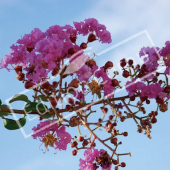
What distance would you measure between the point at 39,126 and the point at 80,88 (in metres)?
0.48

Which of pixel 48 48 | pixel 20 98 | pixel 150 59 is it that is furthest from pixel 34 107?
pixel 150 59

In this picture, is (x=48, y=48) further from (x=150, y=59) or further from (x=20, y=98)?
(x=150, y=59)

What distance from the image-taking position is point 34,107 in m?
2.32

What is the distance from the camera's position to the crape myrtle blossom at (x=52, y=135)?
2.56 meters

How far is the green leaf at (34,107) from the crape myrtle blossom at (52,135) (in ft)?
0.79

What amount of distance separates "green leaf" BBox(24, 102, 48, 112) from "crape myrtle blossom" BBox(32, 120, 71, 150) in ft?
Answer: 0.79

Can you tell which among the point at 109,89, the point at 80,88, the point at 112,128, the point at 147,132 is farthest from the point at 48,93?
the point at 147,132

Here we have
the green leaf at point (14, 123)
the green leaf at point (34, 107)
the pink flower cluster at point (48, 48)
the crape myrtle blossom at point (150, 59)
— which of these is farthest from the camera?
the crape myrtle blossom at point (150, 59)

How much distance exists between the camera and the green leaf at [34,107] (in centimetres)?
231

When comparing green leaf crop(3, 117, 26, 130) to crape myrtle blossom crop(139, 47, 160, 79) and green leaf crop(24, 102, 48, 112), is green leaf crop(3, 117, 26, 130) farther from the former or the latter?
crape myrtle blossom crop(139, 47, 160, 79)

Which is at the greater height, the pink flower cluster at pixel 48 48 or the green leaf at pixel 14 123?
the pink flower cluster at pixel 48 48

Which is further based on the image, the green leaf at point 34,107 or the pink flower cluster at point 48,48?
the green leaf at point 34,107

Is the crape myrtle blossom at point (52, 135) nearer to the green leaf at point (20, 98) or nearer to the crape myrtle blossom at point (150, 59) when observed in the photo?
the green leaf at point (20, 98)

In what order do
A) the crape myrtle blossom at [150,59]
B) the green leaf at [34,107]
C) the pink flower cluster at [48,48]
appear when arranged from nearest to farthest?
the pink flower cluster at [48,48] < the green leaf at [34,107] < the crape myrtle blossom at [150,59]
